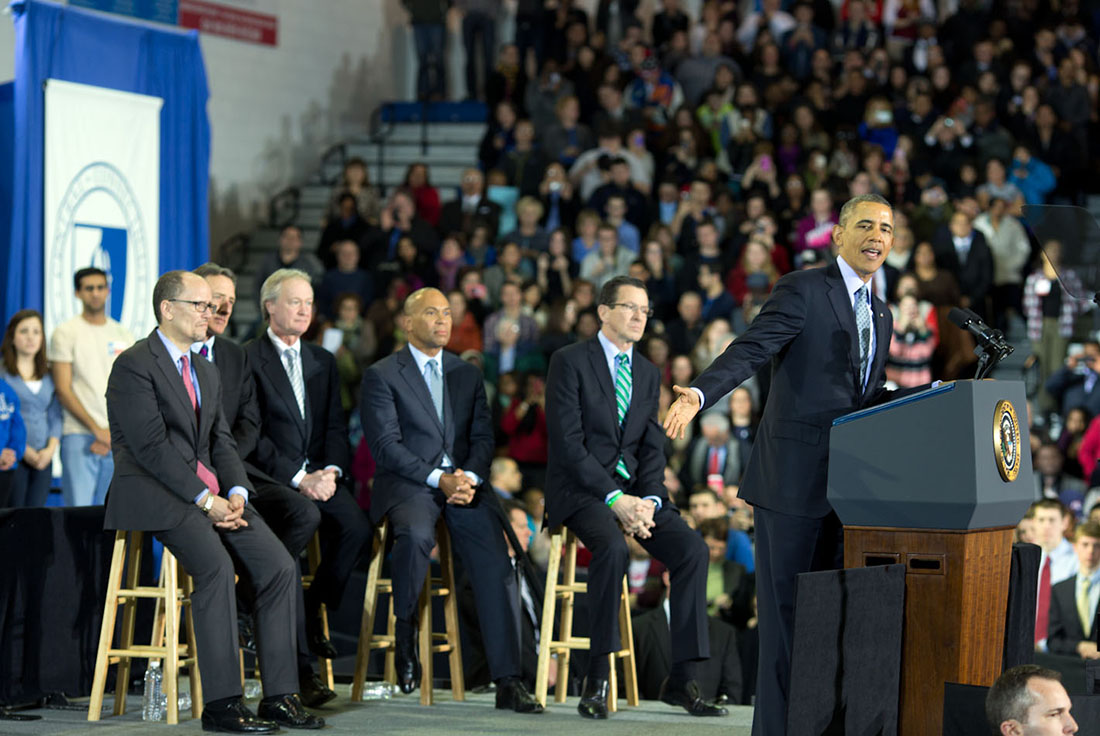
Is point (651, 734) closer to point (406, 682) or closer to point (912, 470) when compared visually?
point (406, 682)

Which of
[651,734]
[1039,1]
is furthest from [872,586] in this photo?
[1039,1]

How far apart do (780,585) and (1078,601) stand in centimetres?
366

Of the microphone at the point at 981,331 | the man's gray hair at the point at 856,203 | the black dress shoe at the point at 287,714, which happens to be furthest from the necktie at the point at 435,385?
the microphone at the point at 981,331

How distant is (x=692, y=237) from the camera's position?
1126cm

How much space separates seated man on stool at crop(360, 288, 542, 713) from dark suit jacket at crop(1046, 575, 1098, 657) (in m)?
2.91

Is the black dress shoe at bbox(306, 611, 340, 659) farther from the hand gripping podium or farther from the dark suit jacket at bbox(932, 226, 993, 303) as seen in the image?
the dark suit jacket at bbox(932, 226, 993, 303)

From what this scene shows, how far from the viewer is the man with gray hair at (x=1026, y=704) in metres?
3.44

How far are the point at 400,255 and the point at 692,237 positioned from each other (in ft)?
7.67

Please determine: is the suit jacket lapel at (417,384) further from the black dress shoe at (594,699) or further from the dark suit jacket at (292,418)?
the black dress shoe at (594,699)

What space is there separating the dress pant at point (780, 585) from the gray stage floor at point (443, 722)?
3.58 feet

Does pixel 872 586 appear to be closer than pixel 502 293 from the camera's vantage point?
Yes

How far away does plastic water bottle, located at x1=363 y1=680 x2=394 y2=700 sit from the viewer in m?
5.90

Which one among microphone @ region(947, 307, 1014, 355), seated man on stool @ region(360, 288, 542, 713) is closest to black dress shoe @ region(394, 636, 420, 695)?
seated man on stool @ region(360, 288, 542, 713)

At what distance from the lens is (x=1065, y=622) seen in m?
7.16
